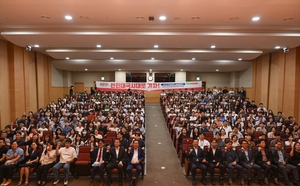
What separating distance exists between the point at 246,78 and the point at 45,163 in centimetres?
1591

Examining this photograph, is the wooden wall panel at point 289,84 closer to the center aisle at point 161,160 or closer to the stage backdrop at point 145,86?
the center aisle at point 161,160

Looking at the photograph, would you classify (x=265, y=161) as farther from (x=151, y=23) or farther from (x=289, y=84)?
(x=289, y=84)

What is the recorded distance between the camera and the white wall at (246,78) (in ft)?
52.5

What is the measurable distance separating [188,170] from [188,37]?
4.85 metres

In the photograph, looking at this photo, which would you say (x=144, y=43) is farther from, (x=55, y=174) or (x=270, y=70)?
(x=270, y=70)

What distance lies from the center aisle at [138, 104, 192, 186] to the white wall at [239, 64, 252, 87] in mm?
9413

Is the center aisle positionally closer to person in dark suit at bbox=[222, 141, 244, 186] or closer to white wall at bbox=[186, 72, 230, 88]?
person in dark suit at bbox=[222, 141, 244, 186]

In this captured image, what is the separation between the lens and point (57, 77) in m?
16.6

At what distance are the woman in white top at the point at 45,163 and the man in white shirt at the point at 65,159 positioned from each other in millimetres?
152

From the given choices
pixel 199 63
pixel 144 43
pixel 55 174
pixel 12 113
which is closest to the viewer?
pixel 55 174

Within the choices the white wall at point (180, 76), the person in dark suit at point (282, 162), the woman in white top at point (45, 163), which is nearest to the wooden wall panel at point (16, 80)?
the woman in white top at point (45, 163)

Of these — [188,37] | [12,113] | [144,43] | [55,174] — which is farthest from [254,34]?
[12,113]

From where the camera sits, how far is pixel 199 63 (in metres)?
15.5

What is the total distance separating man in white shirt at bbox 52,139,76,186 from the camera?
5.14 meters
